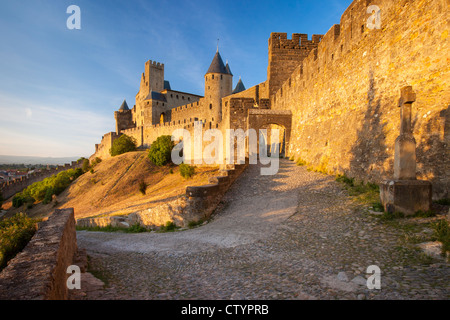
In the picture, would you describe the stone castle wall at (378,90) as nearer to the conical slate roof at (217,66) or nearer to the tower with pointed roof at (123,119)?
the conical slate roof at (217,66)

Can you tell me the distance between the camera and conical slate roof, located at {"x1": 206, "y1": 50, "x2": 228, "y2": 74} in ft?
157

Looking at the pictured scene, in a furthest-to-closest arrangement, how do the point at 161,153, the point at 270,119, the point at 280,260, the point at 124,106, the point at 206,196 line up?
the point at 124,106, the point at 161,153, the point at 270,119, the point at 206,196, the point at 280,260

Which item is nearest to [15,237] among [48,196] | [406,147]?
[406,147]

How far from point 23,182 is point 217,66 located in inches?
1660

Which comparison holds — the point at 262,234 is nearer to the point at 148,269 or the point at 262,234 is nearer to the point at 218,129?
the point at 148,269

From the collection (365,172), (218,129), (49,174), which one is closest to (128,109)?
(49,174)

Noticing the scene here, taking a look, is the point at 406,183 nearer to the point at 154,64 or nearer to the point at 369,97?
the point at 369,97

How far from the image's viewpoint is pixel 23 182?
48469mm

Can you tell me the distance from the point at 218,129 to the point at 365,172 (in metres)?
18.4

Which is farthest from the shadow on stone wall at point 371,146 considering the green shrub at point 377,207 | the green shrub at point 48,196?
the green shrub at point 48,196

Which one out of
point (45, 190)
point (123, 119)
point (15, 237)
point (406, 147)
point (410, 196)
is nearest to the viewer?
point (15, 237)

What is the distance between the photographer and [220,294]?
3191 millimetres

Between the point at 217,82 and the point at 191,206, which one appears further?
the point at 217,82
